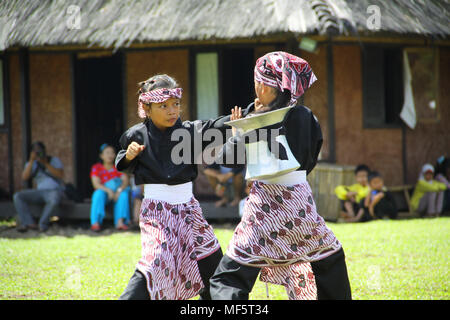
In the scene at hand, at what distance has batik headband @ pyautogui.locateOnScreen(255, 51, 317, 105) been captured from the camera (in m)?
3.47

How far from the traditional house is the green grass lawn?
203 cm

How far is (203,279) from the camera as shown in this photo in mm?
3918

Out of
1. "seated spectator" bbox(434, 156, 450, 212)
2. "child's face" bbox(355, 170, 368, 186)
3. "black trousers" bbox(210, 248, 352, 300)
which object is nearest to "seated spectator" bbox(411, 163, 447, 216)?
"seated spectator" bbox(434, 156, 450, 212)

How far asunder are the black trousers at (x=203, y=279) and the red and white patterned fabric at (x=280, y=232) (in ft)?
1.51

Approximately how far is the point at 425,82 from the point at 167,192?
7.92 metres

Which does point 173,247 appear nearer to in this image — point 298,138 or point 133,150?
point 133,150

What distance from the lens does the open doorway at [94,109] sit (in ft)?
34.6

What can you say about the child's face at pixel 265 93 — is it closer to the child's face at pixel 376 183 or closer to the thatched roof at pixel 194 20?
the thatched roof at pixel 194 20

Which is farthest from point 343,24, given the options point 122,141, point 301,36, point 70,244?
point 122,141

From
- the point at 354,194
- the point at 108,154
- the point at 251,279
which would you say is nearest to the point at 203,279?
the point at 251,279

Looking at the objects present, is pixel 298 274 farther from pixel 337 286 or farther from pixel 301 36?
pixel 301 36

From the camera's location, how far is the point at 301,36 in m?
8.77

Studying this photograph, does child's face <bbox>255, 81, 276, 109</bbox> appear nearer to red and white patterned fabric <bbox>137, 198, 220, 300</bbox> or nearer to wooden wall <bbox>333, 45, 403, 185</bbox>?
red and white patterned fabric <bbox>137, 198, 220, 300</bbox>

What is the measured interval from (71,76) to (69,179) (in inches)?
68.1
